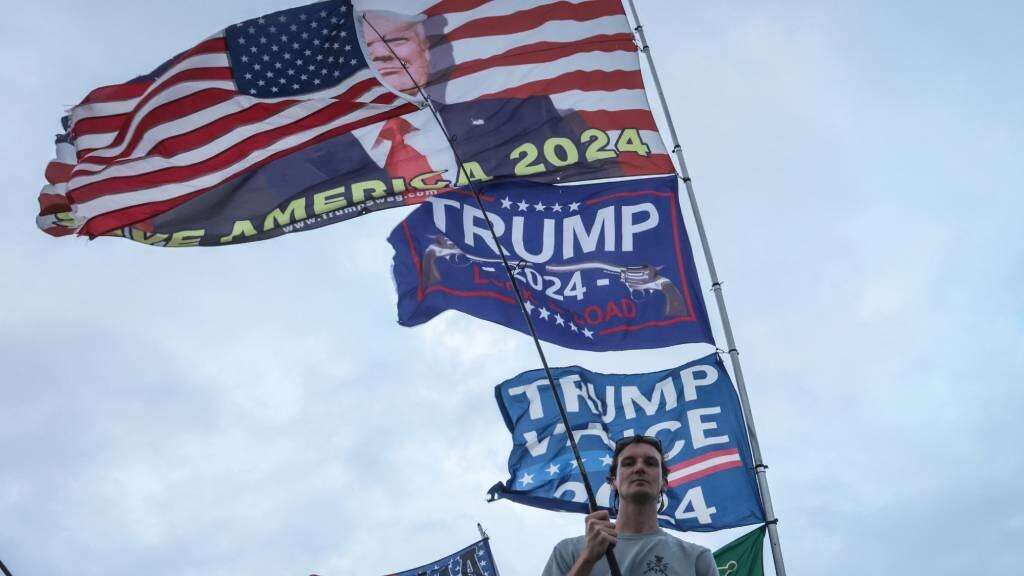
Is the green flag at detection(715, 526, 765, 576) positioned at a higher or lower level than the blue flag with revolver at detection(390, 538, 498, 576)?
higher

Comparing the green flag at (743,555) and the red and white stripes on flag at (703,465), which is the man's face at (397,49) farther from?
the green flag at (743,555)

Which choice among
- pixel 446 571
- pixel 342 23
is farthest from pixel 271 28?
pixel 446 571

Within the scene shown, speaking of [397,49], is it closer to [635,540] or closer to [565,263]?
[565,263]

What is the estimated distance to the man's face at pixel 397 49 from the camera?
11.1 m

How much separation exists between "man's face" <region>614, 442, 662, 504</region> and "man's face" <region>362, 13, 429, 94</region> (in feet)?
22.7

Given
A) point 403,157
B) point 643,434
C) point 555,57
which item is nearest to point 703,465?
point 643,434

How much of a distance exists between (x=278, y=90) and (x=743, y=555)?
261 inches

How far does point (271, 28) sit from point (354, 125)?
1.45m

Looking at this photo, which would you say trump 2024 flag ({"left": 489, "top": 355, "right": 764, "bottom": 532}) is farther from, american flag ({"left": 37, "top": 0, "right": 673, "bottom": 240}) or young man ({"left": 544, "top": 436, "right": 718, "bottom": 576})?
young man ({"left": 544, "top": 436, "right": 718, "bottom": 576})

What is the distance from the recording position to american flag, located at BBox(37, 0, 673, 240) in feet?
36.1

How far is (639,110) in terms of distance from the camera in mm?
10750

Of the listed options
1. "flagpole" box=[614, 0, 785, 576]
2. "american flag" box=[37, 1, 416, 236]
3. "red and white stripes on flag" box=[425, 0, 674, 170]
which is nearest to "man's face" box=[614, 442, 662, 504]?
"flagpole" box=[614, 0, 785, 576]

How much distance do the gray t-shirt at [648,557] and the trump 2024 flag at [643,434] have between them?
3908mm

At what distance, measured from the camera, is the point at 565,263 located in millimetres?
9789
